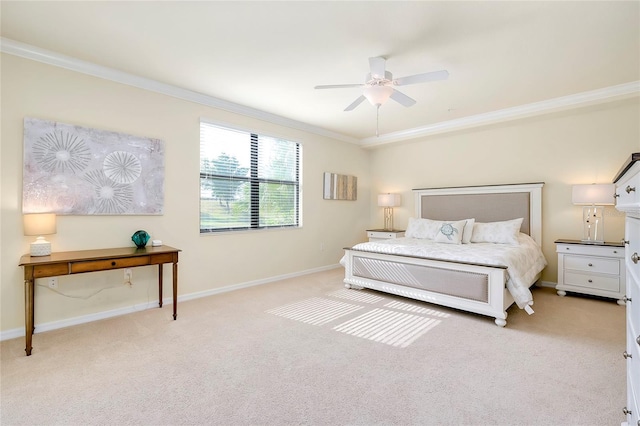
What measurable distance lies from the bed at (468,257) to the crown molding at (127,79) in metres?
2.37

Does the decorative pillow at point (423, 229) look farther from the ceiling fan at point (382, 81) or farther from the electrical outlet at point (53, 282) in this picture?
the electrical outlet at point (53, 282)

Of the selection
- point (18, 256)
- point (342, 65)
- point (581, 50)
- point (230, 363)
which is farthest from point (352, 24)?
point (18, 256)

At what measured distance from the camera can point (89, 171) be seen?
3.02 metres

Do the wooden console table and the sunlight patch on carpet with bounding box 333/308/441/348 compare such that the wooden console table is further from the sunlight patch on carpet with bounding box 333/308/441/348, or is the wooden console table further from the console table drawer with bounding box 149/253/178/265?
the sunlight patch on carpet with bounding box 333/308/441/348

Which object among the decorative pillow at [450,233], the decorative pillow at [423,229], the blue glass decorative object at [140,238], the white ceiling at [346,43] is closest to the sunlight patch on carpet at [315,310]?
the blue glass decorative object at [140,238]

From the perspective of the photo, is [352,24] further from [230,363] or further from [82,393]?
[82,393]

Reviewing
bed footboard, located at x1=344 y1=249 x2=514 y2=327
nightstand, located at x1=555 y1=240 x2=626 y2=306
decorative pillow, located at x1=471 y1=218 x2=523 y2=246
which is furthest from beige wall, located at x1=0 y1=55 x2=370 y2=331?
nightstand, located at x1=555 y1=240 x2=626 y2=306

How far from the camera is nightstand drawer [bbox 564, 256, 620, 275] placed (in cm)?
357

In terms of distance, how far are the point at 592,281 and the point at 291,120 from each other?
4.60 m

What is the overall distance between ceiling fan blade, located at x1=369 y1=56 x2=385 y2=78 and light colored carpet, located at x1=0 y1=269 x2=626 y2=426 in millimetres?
2361

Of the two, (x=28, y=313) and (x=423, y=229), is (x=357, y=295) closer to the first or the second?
(x=423, y=229)

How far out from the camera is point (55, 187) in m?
2.84

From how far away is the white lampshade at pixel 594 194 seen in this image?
366 cm

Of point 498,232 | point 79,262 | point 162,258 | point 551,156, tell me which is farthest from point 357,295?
point 551,156
